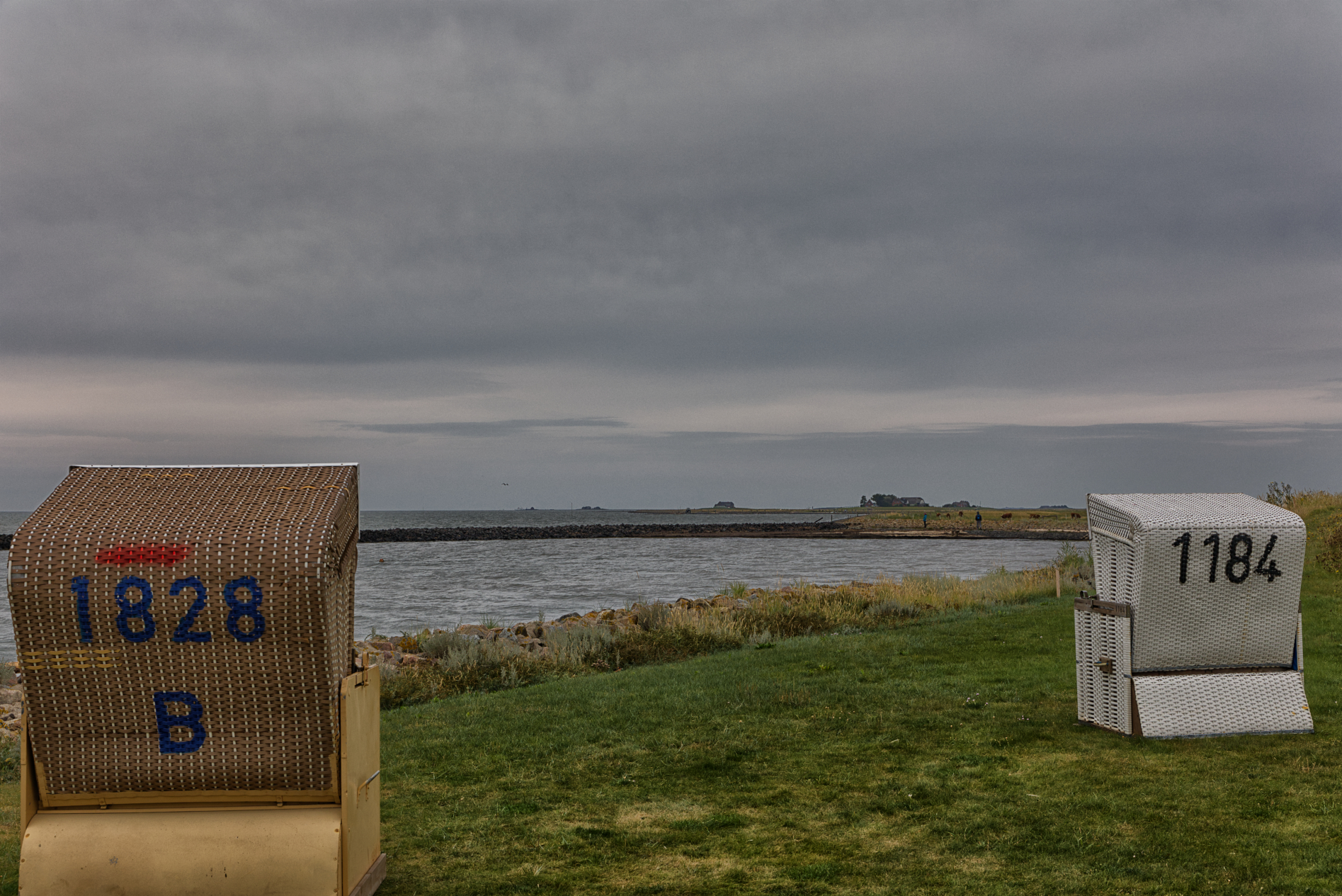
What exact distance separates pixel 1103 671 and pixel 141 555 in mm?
8476

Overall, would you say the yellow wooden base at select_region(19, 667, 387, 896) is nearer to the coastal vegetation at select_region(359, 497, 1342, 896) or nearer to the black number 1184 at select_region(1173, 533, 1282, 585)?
the coastal vegetation at select_region(359, 497, 1342, 896)

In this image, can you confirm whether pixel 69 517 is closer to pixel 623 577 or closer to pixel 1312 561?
pixel 1312 561

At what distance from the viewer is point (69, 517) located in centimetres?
548

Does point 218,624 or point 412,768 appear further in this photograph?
point 412,768

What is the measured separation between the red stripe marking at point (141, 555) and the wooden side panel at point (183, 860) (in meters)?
1.46

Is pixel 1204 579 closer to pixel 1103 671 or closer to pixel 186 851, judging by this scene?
pixel 1103 671

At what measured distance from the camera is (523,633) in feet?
79.0

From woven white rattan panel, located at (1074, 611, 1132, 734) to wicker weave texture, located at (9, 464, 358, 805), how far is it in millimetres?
7254

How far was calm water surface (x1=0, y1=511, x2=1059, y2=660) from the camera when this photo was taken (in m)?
34.6

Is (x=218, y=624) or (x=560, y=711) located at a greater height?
(x=218, y=624)

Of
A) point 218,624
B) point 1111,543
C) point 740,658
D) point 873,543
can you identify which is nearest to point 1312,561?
point 740,658

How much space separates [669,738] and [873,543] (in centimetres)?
7826

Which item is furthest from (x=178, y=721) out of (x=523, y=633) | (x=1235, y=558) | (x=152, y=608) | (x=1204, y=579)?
(x=523, y=633)

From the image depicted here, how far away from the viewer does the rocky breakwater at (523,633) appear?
63.2ft
